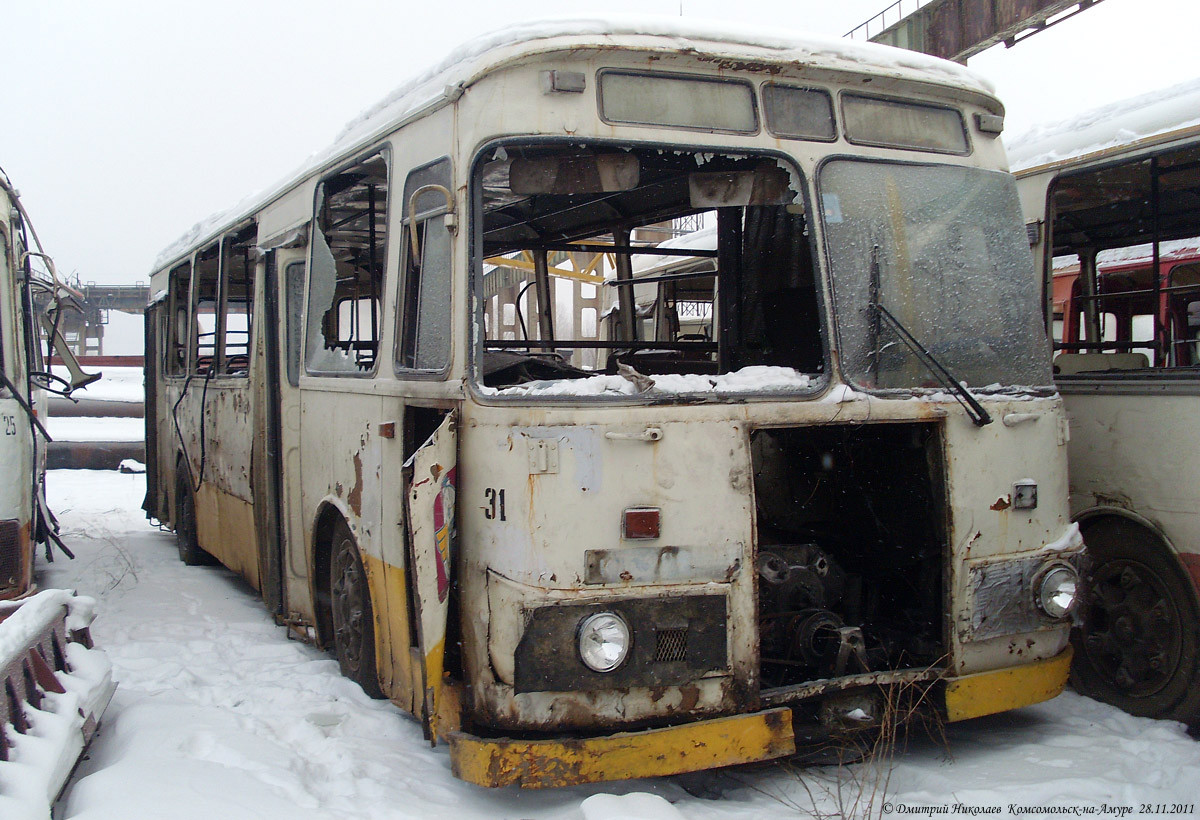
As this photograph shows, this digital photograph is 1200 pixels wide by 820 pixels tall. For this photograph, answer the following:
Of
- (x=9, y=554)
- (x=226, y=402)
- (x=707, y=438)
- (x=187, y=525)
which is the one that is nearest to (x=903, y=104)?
(x=707, y=438)

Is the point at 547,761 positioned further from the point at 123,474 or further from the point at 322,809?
the point at 123,474

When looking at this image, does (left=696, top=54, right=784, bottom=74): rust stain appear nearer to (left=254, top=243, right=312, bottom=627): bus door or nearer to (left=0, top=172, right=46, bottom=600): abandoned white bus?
(left=254, top=243, right=312, bottom=627): bus door

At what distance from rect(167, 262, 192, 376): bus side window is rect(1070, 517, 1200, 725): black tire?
7016 mm

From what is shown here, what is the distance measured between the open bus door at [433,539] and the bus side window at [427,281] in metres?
0.38

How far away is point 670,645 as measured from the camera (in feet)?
11.1

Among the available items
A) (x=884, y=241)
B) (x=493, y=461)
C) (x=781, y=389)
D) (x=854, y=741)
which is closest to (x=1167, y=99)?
(x=884, y=241)

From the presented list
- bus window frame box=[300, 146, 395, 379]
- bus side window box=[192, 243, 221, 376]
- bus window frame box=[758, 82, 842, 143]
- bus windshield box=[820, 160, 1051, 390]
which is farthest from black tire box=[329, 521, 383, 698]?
bus side window box=[192, 243, 221, 376]

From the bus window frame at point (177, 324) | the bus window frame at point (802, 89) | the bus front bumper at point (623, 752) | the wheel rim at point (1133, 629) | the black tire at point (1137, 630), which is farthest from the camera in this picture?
the bus window frame at point (177, 324)

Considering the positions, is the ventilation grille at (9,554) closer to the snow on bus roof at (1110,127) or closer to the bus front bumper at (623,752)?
the bus front bumper at (623,752)

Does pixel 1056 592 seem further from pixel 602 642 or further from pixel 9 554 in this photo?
pixel 9 554

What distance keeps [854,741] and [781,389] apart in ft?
4.86

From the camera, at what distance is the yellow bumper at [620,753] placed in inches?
128

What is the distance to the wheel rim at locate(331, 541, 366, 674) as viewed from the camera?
472cm

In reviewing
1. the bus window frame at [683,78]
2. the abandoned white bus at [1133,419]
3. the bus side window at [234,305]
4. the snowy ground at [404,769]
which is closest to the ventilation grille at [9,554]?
the snowy ground at [404,769]
